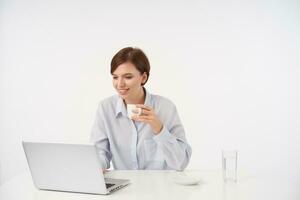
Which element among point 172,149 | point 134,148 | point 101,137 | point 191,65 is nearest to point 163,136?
point 172,149

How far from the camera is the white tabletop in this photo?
1.50 meters

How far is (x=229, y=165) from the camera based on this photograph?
1730 millimetres

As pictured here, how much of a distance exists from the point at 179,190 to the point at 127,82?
88 cm

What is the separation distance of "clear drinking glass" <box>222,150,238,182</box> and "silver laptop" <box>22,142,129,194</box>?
1.38 ft

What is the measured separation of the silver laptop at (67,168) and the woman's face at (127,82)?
2.42ft

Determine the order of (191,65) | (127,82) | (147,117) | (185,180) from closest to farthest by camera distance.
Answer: (185,180)
(147,117)
(127,82)
(191,65)

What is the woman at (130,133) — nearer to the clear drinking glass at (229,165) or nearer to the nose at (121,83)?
the nose at (121,83)

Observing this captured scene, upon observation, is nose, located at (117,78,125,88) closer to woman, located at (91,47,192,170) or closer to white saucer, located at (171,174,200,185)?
woman, located at (91,47,192,170)

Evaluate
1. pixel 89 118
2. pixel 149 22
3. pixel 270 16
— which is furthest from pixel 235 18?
pixel 89 118

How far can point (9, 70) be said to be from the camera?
329 centimetres

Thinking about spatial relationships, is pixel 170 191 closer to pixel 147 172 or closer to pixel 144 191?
pixel 144 191

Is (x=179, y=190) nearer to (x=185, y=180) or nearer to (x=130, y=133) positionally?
(x=185, y=180)

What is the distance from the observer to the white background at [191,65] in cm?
310

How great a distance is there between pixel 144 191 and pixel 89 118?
5.67 ft
